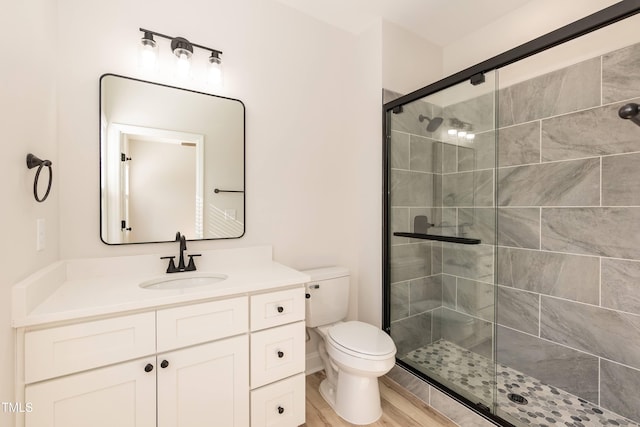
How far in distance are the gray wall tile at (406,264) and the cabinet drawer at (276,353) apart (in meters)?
0.92

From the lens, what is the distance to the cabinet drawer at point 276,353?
139 cm

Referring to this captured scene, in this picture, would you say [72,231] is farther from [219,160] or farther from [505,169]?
[505,169]

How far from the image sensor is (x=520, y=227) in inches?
81.4

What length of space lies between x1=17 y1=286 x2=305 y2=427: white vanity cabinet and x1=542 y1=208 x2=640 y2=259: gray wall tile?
171 centimetres

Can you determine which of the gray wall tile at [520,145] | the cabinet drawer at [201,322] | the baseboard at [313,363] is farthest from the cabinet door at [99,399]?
the gray wall tile at [520,145]

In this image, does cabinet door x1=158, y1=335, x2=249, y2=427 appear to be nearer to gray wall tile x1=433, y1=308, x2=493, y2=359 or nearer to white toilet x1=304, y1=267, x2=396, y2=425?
white toilet x1=304, y1=267, x2=396, y2=425

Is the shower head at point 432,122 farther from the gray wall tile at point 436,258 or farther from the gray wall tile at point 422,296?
the gray wall tile at point 422,296

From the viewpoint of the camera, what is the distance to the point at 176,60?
1632 millimetres

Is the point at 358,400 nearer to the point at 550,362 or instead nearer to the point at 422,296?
the point at 422,296

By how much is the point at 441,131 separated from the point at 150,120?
176 centimetres

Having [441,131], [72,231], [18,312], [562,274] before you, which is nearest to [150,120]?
[72,231]

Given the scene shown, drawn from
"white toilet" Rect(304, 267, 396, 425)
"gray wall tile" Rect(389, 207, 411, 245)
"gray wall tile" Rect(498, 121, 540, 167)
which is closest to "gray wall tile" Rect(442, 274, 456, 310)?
"gray wall tile" Rect(389, 207, 411, 245)

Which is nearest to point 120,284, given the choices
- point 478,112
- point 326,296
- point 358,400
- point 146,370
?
point 146,370

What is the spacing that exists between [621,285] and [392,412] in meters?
1.49
